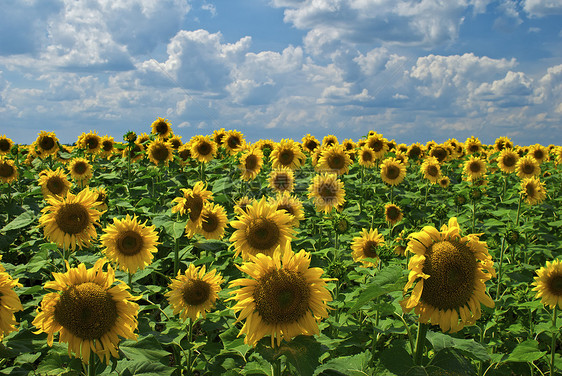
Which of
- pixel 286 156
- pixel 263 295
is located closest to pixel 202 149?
pixel 286 156

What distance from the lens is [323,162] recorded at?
940 centimetres

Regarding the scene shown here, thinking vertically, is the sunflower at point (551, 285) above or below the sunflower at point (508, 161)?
below

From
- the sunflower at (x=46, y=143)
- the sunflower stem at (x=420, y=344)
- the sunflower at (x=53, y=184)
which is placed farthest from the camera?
the sunflower at (x=46, y=143)

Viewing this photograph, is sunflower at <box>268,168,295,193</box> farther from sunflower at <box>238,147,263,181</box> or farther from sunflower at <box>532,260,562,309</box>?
sunflower at <box>532,260,562,309</box>

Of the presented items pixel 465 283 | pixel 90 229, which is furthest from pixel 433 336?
pixel 90 229

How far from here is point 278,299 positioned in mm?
2457

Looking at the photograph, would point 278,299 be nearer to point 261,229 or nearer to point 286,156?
point 261,229

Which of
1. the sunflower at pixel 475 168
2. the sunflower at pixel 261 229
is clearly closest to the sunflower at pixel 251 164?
the sunflower at pixel 261 229

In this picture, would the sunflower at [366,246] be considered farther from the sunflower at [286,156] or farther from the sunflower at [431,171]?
the sunflower at [431,171]

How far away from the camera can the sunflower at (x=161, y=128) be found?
455 inches

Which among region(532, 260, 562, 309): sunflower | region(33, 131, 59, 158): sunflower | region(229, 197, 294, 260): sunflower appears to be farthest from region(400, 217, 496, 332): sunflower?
region(33, 131, 59, 158): sunflower

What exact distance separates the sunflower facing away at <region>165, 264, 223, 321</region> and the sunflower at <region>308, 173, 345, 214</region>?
11.4 feet

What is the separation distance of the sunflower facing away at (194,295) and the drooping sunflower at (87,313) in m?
1.08

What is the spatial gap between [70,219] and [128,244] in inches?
28.0
